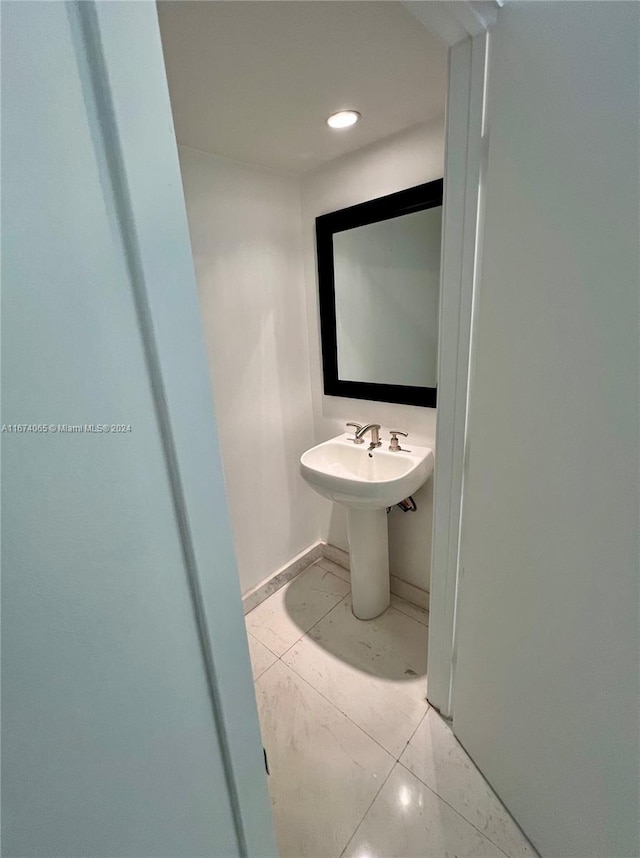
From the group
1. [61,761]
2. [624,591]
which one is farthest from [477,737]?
[61,761]

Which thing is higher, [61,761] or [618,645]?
[61,761]

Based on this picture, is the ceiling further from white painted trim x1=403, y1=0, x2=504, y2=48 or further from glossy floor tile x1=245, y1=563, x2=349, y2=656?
glossy floor tile x1=245, y1=563, x2=349, y2=656

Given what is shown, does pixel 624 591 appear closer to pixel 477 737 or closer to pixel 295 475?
pixel 477 737

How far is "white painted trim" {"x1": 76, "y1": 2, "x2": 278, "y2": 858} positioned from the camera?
1.19ft

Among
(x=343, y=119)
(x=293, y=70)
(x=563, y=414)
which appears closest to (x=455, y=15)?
(x=293, y=70)

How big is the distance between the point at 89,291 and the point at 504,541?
3.17ft

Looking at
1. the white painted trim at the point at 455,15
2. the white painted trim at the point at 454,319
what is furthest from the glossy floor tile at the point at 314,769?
the white painted trim at the point at 455,15

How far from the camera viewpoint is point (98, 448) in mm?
→ 405

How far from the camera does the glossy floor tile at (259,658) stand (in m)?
1.54

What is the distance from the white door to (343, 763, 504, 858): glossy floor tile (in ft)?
2.58

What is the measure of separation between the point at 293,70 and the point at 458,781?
2130mm

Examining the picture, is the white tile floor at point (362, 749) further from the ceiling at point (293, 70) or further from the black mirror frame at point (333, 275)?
the ceiling at point (293, 70)

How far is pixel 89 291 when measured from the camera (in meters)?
0.38

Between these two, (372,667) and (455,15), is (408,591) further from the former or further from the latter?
(455,15)
